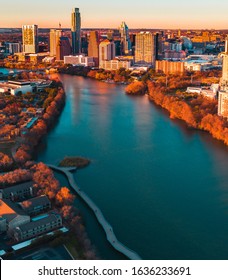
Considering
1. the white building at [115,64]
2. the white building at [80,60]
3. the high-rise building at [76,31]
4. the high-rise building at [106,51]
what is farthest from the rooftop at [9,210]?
the high-rise building at [76,31]

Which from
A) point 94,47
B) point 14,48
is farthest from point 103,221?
point 14,48

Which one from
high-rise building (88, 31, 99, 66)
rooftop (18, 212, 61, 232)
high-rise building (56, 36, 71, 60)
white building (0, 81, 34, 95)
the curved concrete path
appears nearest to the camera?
the curved concrete path

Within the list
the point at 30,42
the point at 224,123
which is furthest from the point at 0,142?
the point at 30,42

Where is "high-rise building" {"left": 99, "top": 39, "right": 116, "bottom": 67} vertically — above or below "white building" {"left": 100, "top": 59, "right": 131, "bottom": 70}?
above

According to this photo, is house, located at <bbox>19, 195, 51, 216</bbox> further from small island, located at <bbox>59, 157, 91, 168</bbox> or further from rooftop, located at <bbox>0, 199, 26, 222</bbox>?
small island, located at <bbox>59, 157, 91, 168</bbox>

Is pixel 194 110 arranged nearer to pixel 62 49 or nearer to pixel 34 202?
pixel 34 202

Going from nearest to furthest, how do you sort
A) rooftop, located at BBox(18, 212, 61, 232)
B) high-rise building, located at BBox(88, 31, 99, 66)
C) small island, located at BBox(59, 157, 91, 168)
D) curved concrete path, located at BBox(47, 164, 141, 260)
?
1. curved concrete path, located at BBox(47, 164, 141, 260)
2. rooftop, located at BBox(18, 212, 61, 232)
3. small island, located at BBox(59, 157, 91, 168)
4. high-rise building, located at BBox(88, 31, 99, 66)

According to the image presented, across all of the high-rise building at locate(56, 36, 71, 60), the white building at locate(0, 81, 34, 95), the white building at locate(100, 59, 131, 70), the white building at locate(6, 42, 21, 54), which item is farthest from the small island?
the white building at locate(6, 42, 21, 54)
